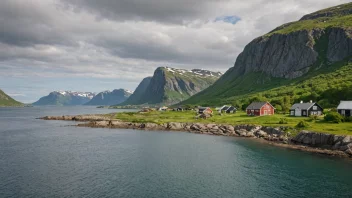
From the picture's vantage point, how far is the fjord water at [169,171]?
148 feet

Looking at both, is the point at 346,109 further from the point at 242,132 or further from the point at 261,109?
the point at 261,109

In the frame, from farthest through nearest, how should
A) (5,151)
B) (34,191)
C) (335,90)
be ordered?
1. (335,90)
2. (5,151)
3. (34,191)

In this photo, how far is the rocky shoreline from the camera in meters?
71.2

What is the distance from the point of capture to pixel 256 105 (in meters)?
140

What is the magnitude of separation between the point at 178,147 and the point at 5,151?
45.7 meters

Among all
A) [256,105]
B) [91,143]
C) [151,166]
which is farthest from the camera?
[256,105]

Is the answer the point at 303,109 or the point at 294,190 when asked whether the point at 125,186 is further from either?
the point at 303,109

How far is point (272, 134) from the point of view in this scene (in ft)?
312

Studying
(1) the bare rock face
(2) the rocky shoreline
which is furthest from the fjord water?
(1) the bare rock face

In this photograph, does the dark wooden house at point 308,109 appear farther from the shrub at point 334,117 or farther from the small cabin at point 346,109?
the shrub at point 334,117

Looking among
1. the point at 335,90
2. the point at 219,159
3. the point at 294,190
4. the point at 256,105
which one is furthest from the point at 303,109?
the point at 294,190

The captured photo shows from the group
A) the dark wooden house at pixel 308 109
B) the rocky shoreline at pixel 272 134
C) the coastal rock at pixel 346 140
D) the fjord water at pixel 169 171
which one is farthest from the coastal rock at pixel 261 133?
the coastal rock at pixel 346 140

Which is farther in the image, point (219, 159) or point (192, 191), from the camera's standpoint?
point (219, 159)

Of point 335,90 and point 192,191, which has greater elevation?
point 335,90
